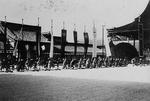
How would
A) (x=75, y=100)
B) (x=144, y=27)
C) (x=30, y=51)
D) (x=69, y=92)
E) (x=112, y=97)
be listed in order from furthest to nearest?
(x=30, y=51), (x=144, y=27), (x=69, y=92), (x=112, y=97), (x=75, y=100)

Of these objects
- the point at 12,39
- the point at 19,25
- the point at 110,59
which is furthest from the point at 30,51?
the point at 110,59

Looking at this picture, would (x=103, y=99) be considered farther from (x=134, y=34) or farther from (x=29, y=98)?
(x=134, y=34)

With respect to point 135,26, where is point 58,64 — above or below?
below

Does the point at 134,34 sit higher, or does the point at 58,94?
the point at 134,34

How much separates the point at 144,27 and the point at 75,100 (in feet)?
90.2

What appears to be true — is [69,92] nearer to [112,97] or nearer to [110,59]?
[112,97]

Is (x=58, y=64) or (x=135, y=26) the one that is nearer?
(x=58, y=64)

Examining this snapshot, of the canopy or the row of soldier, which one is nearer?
the row of soldier

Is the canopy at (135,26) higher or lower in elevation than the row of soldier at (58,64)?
higher

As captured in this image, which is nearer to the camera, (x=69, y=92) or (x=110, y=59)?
(x=69, y=92)

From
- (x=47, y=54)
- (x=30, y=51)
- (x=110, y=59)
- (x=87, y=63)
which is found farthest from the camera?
(x=47, y=54)

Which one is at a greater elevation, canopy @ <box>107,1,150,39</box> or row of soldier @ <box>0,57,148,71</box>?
canopy @ <box>107,1,150,39</box>

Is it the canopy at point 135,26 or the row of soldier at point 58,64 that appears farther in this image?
the canopy at point 135,26

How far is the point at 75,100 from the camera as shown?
891 cm
